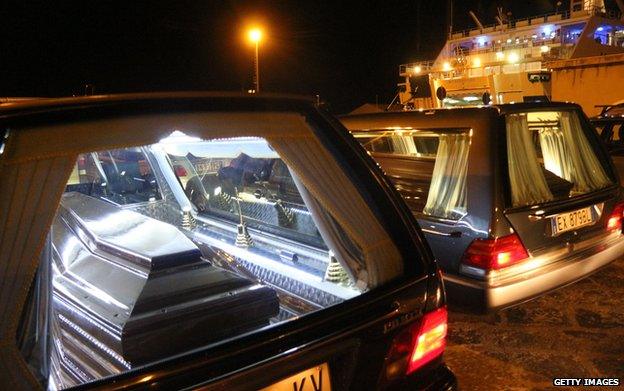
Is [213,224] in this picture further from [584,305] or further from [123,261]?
[584,305]

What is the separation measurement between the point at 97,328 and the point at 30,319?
884mm

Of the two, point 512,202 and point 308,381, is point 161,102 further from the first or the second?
point 512,202

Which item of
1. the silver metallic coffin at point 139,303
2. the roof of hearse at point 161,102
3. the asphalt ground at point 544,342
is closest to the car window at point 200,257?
the silver metallic coffin at point 139,303

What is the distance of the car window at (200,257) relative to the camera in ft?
5.60

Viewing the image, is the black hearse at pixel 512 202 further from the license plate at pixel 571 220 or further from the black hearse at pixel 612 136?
the black hearse at pixel 612 136

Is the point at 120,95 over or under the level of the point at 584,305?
over

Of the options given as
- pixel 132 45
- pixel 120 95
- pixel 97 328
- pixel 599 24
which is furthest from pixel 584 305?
pixel 132 45

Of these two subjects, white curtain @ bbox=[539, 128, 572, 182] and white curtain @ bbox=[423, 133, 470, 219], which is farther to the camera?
white curtain @ bbox=[539, 128, 572, 182]

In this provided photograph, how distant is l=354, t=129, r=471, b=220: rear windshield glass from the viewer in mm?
3562

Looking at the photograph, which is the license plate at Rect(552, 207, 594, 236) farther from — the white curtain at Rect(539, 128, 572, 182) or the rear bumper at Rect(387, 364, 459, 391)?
the rear bumper at Rect(387, 364, 459, 391)

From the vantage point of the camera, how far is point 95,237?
2.83 meters

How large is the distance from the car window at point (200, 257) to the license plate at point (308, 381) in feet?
1.15

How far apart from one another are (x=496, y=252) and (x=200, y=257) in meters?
1.93

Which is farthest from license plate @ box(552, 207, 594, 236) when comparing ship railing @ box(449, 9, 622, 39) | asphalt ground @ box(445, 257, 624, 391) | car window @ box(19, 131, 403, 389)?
ship railing @ box(449, 9, 622, 39)
